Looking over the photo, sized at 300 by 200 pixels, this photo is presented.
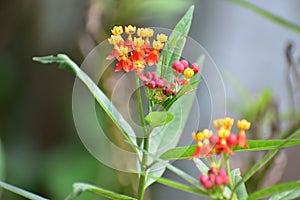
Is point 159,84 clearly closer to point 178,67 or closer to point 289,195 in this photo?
point 178,67

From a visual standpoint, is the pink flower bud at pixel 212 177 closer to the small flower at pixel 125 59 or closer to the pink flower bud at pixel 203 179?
the pink flower bud at pixel 203 179

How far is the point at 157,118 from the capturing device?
0.39 meters

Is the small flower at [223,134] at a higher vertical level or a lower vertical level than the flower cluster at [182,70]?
lower

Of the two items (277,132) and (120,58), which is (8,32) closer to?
(277,132)

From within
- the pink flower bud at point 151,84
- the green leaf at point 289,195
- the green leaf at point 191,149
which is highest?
the pink flower bud at point 151,84

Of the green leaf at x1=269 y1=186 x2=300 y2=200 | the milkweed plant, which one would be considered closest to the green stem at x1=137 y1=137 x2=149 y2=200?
the milkweed plant

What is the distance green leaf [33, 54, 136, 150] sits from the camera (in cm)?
38

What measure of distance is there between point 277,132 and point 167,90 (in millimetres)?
451

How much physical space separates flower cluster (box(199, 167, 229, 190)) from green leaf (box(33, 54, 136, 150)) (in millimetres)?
65

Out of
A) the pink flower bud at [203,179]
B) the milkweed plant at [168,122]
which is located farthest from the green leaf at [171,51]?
the pink flower bud at [203,179]

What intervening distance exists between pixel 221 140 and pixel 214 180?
28 millimetres

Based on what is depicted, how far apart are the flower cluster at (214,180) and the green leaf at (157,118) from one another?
6cm

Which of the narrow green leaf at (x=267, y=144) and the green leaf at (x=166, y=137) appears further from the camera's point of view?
the green leaf at (x=166, y=137)

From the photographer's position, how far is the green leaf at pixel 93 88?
0.38 metres
